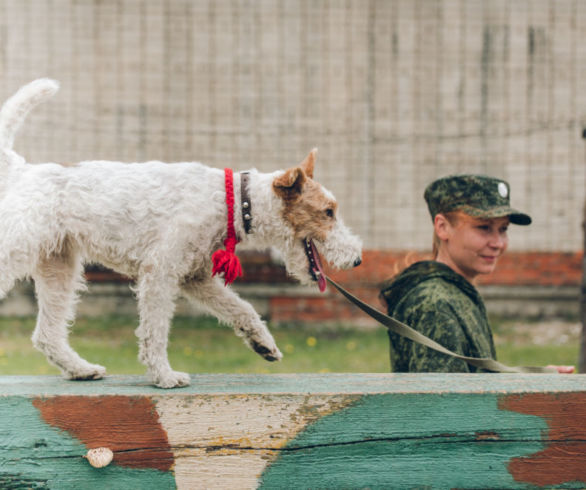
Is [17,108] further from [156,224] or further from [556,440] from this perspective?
[556,440]

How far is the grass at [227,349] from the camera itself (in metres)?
6.32

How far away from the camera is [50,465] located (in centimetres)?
182

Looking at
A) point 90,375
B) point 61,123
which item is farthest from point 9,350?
point 90,375

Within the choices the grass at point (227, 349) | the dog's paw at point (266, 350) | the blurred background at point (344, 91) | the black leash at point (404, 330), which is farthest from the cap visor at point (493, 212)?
the blurred background at point (344, 91)

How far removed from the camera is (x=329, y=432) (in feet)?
6.13

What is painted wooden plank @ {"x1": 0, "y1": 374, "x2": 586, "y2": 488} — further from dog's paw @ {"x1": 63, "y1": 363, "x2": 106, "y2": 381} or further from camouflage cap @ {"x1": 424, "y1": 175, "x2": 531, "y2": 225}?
camouflage cap @ {"x1": 424, "y1": 175, "x2": 531, "y2": 225}

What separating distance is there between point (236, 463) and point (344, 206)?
6.77 meters

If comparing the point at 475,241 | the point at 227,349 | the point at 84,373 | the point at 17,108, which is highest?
the point at 17,108

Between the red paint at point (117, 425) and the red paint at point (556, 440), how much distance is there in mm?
988

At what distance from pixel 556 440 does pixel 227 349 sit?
5.60m

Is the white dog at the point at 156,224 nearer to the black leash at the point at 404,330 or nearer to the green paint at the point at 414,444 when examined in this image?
the black leash at the point at 404,330

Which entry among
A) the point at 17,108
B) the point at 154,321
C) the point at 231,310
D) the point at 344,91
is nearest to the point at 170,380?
the point at 154,321

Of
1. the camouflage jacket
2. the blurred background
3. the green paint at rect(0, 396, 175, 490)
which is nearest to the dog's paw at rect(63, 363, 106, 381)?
the green paint at rect(0, 396, 175, 490)

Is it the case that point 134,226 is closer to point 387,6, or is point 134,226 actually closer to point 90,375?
point 90,375
